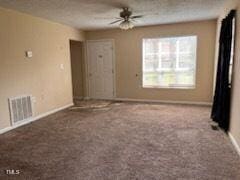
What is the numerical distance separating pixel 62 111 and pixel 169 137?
3167mm

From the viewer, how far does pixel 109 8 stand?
3814 millimetres

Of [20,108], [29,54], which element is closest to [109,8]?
[29,54]

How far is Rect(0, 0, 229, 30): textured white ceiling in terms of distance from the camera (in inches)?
136

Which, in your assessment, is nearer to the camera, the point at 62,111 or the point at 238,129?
the point at 238,129

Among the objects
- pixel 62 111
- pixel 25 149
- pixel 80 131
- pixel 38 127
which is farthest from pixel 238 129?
pixel 62 111

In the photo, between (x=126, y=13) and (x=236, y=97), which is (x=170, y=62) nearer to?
(x=126, y=13)

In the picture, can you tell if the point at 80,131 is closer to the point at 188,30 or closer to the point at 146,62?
the point at 146,62

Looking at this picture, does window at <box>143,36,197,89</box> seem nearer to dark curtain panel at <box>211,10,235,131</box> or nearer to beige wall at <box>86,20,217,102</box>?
beige wall at <box>86,20,217,102</box>

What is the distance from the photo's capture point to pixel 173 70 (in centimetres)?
577

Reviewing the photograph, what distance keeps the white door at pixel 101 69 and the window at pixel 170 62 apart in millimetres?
1191

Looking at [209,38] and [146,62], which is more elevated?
[209,38]

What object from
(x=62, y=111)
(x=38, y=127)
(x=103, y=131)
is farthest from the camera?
(x=62, y=111)

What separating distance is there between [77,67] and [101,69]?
940mm

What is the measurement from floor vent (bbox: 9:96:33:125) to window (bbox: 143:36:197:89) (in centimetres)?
352
